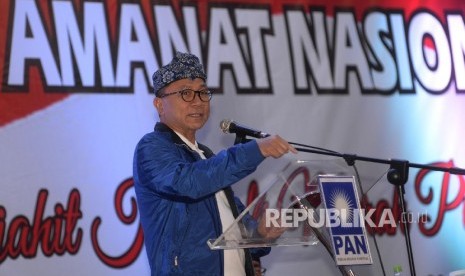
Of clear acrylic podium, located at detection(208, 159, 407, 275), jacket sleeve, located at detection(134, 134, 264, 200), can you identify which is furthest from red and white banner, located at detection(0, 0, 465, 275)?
clear acrylic podium, located at detection(208, 159, 407, 275)

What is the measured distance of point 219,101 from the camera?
401 centimetres

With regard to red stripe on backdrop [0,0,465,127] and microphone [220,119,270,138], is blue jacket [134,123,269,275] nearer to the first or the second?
microphone [220,119,270,138]

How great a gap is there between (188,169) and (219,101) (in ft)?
5.28

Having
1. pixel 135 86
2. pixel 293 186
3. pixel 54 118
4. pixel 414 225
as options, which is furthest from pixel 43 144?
pixel 414 225

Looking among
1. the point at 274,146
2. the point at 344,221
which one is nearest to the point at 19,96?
the point at 274,146

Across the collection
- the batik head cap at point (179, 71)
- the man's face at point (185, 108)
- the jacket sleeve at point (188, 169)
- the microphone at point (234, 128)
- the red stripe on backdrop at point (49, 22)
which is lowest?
the jacket sleeve at point (188, 169)

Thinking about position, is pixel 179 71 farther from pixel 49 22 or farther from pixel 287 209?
pixel 49 22

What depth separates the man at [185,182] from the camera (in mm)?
2371

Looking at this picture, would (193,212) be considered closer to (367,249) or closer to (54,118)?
(367,249)

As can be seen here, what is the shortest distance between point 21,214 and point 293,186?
171 centimetres

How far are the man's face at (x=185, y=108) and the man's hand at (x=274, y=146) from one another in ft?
1.64

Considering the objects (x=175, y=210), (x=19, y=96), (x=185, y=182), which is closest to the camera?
(x=185, y=182)

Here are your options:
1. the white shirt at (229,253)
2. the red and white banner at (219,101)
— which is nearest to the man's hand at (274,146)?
the white shirt at (229,253)

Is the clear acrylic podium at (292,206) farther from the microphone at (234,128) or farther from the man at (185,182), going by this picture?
the microphone at (234,128)
